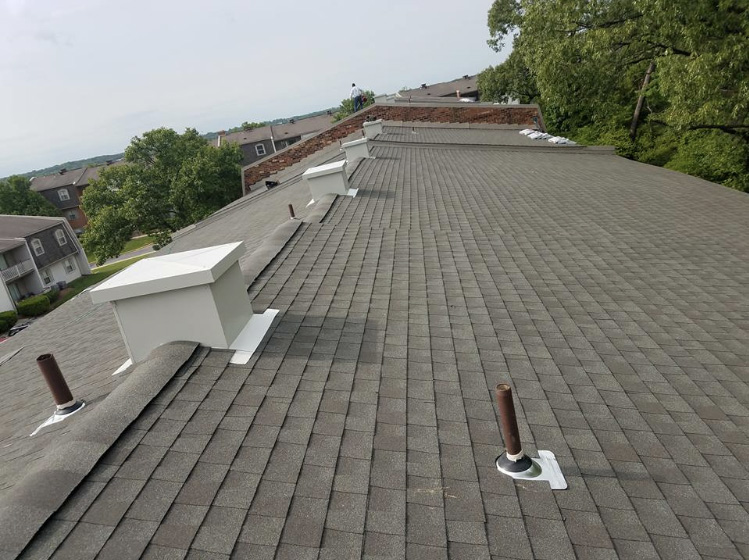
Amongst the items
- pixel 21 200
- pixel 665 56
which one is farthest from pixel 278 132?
pixel 665 56

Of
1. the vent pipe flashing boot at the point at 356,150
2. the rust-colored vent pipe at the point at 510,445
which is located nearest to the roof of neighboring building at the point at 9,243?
the vent pipe flashing boot at the point at 356,150

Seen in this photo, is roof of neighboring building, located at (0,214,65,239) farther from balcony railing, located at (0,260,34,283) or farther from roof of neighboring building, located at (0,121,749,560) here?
roof of neighboring building, located at (0,121,749,560)

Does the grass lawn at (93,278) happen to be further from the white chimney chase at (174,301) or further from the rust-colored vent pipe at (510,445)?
the rust-colored vent pipe at (510,445)

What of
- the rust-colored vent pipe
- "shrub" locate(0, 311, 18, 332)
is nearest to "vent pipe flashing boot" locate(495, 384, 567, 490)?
the rust-colored vent pipe

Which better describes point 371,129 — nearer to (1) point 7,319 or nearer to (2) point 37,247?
(1) point 7,319

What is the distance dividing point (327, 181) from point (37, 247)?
160 feet

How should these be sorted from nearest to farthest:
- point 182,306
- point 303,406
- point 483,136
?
1. point 303,406
2. point 182,306
3. point 483,136

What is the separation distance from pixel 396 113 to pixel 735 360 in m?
31.7

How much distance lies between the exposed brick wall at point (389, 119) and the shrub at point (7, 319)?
24486mm

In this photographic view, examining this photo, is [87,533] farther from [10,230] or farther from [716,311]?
[10,230]

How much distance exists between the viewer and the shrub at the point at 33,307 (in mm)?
41625

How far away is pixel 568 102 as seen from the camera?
19.3 m

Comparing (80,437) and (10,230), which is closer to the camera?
(80,437)

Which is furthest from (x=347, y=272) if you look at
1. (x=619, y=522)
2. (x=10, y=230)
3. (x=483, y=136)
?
(x=10, y=230)
